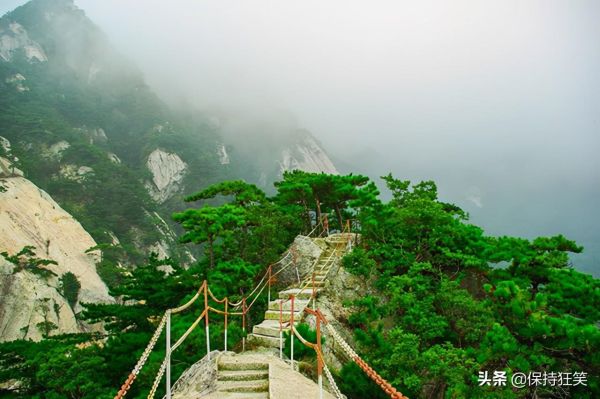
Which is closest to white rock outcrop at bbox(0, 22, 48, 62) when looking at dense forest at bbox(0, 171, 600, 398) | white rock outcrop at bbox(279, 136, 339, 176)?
white rock outcrop at bbox(279, 136, 339, 176)

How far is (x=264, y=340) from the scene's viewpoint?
28.3 ft

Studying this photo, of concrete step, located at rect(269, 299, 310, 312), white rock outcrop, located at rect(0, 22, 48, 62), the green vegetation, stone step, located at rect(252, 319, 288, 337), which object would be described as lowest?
stone step, located at rect(252, 319, 288, 337)

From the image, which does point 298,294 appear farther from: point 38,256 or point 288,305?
point 38,256

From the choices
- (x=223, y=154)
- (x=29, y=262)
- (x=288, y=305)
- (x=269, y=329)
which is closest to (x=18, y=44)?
(x=223, y=154)

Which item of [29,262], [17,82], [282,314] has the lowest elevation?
[282,314]

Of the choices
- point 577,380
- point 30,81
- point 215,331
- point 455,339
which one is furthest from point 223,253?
point 30,81

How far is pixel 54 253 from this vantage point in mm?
28031

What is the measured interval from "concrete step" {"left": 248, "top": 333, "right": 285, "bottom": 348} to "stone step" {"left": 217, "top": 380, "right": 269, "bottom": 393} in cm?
236

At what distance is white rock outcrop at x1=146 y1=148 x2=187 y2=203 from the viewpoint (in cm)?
6034

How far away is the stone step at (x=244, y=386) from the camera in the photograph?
5826 mm

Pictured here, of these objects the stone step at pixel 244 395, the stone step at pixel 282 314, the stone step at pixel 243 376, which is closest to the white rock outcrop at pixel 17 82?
the stone step at pixel 282 314

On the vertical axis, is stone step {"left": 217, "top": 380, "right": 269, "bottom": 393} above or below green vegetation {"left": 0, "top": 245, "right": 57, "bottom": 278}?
below

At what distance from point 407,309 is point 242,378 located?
5547 mm

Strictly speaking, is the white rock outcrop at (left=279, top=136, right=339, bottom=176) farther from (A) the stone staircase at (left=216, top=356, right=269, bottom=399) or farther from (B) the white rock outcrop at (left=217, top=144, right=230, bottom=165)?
(A) the stone staircase at (left=216, top=356, right=269, bottom=399)
